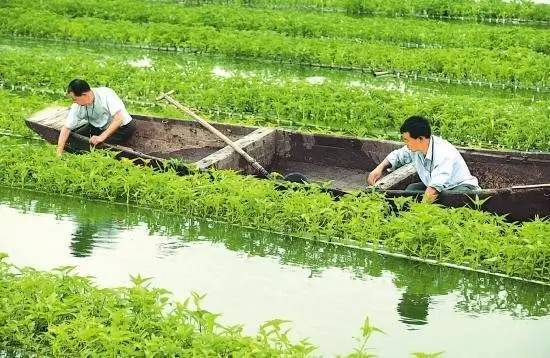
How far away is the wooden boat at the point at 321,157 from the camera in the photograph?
37.3ft

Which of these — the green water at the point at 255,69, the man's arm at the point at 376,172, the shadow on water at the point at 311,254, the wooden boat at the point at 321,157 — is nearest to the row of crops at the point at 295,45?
the green water at the point at 255,69

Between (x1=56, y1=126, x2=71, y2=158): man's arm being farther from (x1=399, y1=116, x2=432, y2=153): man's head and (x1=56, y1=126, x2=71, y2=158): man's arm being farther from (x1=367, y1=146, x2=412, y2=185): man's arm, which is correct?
(x1=399, y1=116, x2=432, y2=153): man's head

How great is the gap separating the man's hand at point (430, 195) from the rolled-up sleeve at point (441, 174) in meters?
0.03

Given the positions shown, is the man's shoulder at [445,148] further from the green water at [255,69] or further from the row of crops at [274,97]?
the green water at [255,69]

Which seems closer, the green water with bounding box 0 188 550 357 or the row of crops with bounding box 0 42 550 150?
the green water with bounding box 0 188 550 357

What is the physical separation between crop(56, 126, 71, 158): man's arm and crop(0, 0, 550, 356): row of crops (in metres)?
0.10

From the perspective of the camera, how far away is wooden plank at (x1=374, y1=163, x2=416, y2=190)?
1190 centimetres

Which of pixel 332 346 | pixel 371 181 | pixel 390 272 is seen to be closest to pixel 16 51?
pixel 371 181

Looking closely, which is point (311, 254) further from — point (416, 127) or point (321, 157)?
point (321, 157)

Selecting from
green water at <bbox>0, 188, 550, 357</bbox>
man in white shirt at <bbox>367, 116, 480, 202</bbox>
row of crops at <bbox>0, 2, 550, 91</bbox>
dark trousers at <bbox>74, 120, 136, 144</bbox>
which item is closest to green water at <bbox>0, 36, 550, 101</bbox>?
row of crops at <bbox>0, 2, 550, 91</bbox>

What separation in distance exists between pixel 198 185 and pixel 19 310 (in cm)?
363

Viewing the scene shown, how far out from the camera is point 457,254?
1077cm

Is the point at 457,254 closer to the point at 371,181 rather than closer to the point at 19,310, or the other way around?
the point at 371,181

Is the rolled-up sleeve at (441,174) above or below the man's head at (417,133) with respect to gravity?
below
